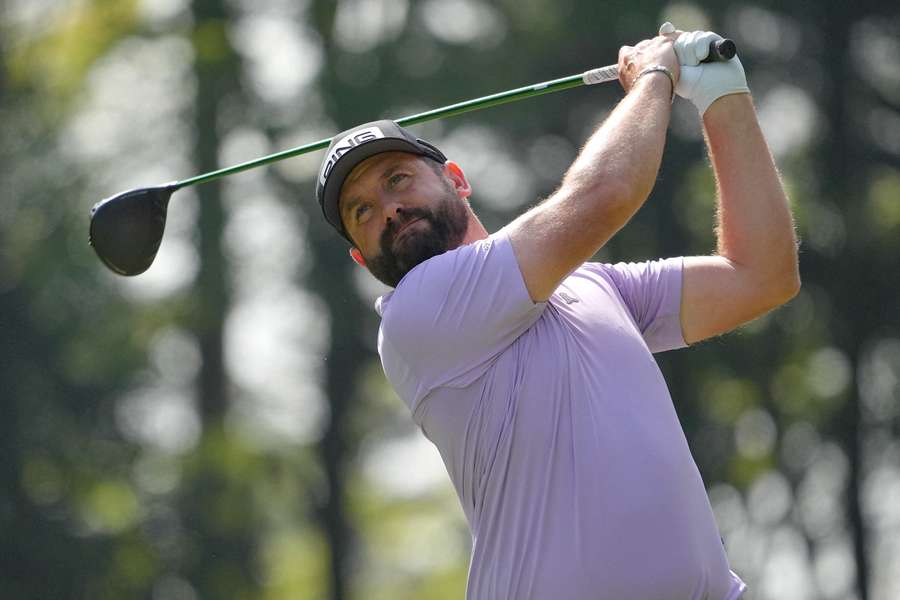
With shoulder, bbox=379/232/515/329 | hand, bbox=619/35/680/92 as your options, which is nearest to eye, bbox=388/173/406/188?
shoulder, bbox=379/232/515/329

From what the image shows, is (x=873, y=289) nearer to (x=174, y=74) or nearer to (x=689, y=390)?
(x=689, y=390)

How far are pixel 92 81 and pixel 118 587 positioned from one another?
16.8 feet

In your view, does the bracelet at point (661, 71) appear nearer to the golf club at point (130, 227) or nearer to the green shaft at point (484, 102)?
the green shaft at point (484, 102)

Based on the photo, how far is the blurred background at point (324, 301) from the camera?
1692 cm

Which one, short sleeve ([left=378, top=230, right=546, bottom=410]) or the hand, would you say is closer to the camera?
short sleeve ([left=378, top=230, right=546, bottom=410])

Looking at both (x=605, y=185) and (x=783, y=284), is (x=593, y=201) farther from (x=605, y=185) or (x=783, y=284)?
(x=783, y=284)

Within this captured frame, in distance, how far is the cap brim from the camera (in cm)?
423

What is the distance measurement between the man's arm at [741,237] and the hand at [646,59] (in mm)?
138

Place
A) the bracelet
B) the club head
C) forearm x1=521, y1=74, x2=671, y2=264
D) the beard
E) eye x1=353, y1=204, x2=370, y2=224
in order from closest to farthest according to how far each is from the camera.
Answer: forearm x1=521, y1=74, x2=671, y2=264 < the bracelet < the beard < eye x1=353, y1=204, x2=370, y2=224 < the club head

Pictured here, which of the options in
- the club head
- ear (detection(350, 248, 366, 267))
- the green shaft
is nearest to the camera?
ear (detection(350, 248, 366, 267))

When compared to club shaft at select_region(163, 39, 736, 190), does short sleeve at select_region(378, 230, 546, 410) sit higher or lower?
lower

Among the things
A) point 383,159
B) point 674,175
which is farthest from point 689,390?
point 383,159

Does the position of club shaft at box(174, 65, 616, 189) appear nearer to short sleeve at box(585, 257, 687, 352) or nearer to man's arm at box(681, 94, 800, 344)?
man's arm at box(681, 94, 800, 344)

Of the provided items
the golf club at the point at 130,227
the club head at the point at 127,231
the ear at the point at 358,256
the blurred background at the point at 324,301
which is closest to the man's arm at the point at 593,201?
the ear at the point at 358,256
